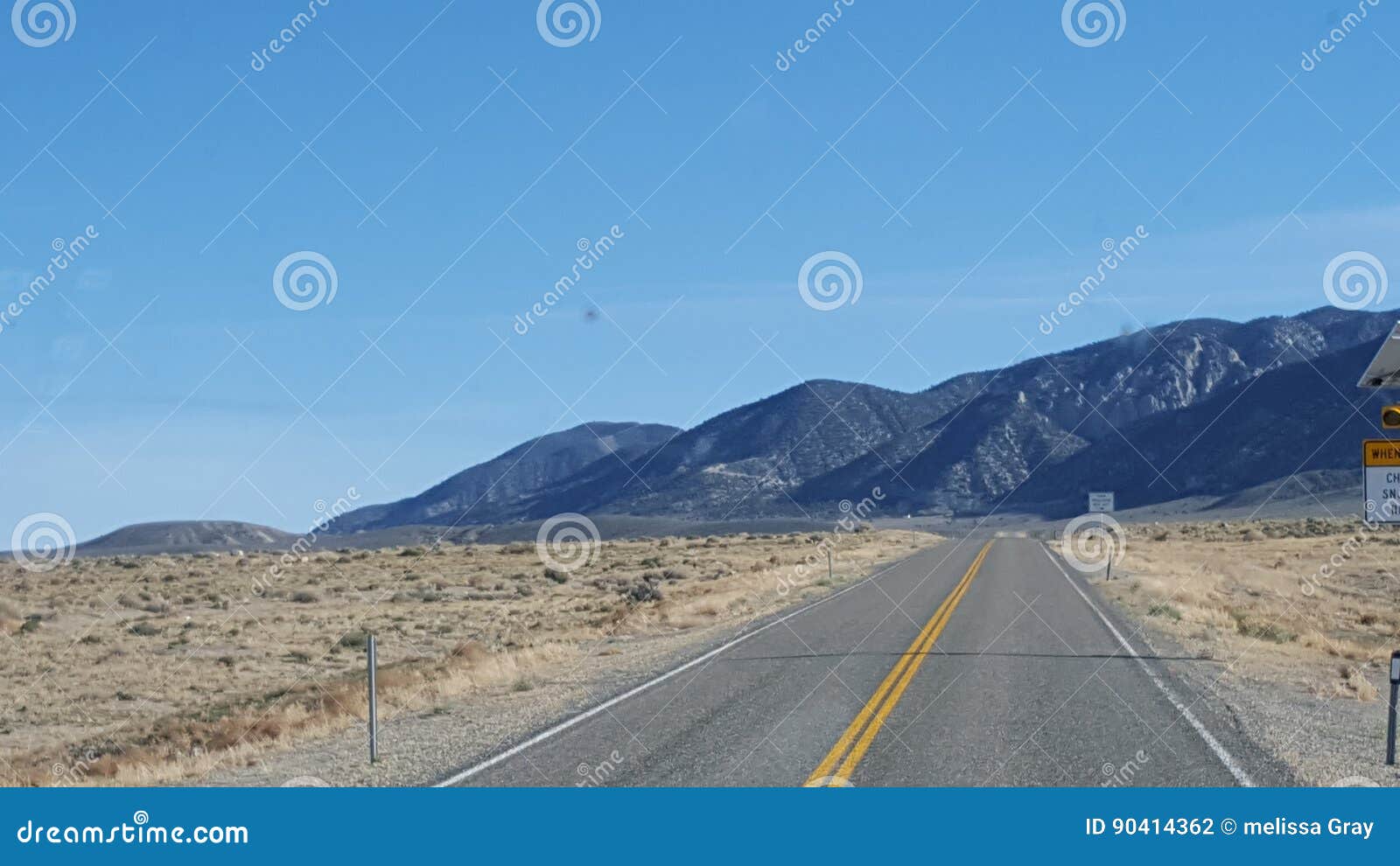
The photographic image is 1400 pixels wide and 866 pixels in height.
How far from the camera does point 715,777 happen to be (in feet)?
34.5

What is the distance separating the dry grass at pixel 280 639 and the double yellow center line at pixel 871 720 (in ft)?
17.1

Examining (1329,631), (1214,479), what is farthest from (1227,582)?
(1214,479)

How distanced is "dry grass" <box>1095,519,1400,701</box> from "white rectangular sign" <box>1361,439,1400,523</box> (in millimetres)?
5483

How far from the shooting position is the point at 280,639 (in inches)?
1313

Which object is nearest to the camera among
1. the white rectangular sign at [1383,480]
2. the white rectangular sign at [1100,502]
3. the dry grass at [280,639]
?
the white rectangular sign at [1383,480]

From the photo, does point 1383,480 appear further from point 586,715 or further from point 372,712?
point 372,712

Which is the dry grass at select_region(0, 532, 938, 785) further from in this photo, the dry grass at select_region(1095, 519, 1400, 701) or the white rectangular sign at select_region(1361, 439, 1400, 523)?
the white rectangular sign at select_region(1361, 439, 1400, 523)

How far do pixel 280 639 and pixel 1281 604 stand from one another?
28.6m

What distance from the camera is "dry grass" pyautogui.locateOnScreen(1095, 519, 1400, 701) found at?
21.0 metres

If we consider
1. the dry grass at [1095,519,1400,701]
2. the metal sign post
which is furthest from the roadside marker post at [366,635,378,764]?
the dry grass at [1095,519,1400,701]

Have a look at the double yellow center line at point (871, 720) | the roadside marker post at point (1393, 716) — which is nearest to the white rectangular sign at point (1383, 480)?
the roadside marker post at point (1393, 716)

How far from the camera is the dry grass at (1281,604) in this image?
21.0 meters

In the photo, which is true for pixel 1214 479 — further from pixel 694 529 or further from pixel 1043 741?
pixel 1043 741

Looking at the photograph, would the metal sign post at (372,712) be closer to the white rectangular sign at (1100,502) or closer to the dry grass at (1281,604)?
the dry grass at (1281,604)
